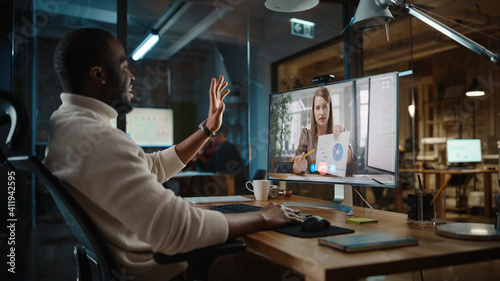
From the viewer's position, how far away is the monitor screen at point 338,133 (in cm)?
141

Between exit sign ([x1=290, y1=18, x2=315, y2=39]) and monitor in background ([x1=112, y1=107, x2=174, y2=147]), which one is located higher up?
exit sign ([x1=290, y1=18, x2=315, y2=39])

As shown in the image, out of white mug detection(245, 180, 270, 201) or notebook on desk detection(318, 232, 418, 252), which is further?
white mug detection(245, 180, 270, 201)

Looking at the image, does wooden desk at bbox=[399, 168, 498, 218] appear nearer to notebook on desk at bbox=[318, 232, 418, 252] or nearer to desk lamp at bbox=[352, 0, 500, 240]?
desk lamp at bbox=[352, 0, 500, 240]

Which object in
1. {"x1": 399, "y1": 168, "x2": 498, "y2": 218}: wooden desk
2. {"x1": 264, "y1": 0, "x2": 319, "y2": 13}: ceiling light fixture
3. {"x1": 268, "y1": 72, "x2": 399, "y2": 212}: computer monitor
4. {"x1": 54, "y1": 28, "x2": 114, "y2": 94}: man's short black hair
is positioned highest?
{"x1": 264, "y1": 0, "x2": 319, "y2": 13}: ceiling light fixture

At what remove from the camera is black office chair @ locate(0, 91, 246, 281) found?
834 millimetres

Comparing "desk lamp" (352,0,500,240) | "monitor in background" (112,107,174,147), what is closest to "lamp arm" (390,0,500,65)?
"desk lamp" (352,0,500,240)

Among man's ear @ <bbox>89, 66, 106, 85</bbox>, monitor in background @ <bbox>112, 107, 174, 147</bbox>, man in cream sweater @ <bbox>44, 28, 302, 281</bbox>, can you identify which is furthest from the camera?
monitor in background @ <bbox>112, 107, 174, 147</bbox>

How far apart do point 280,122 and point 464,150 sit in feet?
19.3

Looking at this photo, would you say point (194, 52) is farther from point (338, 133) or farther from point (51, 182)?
point (51, 182)

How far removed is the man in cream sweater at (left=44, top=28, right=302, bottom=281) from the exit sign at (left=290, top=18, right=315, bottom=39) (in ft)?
12.5

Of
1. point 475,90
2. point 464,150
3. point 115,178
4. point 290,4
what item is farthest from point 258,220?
point 475,90

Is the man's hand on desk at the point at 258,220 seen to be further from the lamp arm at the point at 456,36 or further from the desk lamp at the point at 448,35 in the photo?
the lamp arm at the point at 456,36

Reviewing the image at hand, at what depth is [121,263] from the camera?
3.37 feet

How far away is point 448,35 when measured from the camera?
1317 millimetres
